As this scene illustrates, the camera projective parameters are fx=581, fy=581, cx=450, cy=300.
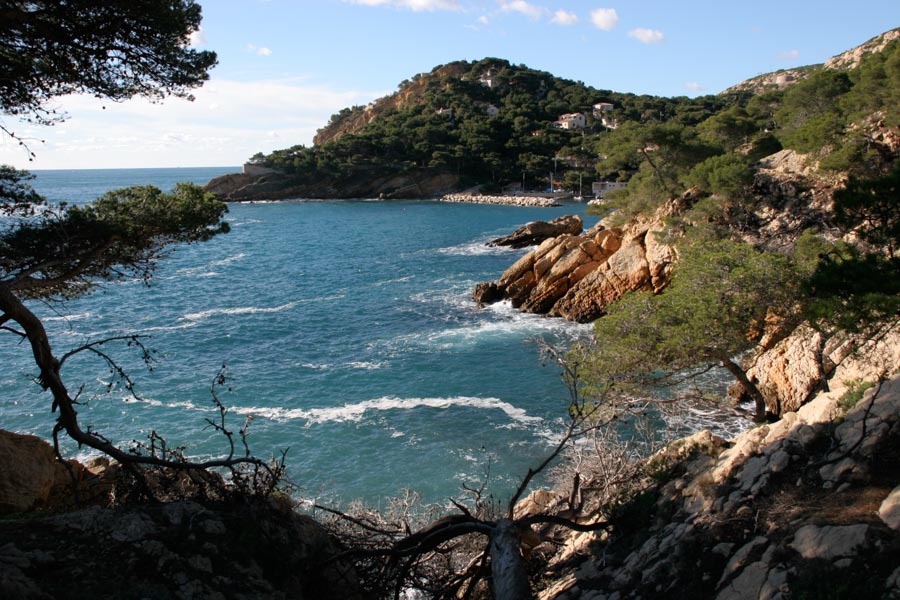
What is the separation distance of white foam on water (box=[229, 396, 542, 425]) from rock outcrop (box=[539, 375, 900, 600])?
1112 centimetres

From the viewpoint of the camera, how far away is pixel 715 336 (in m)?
12.6

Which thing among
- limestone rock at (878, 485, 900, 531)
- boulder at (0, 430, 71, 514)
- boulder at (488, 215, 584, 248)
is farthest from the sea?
limestone rock at (878, 485, 900, 531)

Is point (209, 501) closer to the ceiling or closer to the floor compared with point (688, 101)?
closer to the floor

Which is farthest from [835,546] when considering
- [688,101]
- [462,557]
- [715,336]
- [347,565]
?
[688,101]

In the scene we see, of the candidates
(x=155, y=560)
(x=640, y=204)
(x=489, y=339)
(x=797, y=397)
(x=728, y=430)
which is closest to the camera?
(x=155, y=560)

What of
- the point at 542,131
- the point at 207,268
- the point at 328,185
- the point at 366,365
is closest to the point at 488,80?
the point at 542,131

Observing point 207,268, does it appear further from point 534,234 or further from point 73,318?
point 534,234

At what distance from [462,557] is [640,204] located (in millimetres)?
28477

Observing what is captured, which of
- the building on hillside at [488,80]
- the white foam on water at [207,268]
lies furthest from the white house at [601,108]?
the white foam on water at [207,268]

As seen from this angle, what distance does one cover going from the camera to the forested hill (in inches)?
1407

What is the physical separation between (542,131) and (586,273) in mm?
83401

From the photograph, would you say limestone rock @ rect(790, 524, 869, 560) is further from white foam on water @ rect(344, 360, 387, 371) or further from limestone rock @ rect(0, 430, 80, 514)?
white foam on water @ rect(344, 360, 387, 371)

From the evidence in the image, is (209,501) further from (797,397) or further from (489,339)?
(489,339)

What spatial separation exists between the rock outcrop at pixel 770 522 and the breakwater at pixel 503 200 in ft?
259
